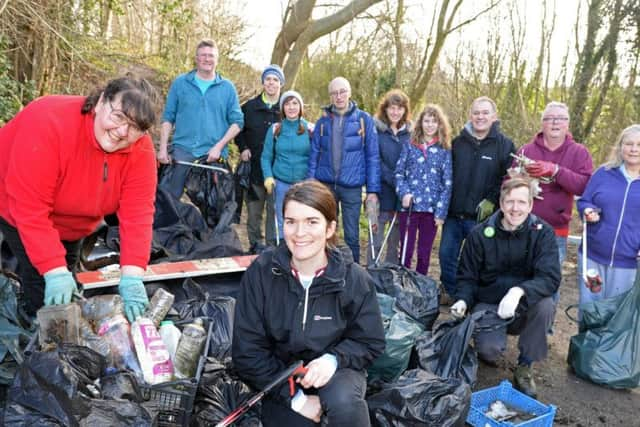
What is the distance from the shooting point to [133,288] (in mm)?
2574

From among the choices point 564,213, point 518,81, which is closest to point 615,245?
point 564,213

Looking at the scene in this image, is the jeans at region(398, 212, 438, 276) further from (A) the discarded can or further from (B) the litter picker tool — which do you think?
(B) the litter picker tool

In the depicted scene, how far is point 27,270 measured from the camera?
2.63 meters

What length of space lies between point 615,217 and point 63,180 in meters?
3.24

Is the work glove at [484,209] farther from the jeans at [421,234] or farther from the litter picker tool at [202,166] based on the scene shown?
the litter picker tool at [202,166]

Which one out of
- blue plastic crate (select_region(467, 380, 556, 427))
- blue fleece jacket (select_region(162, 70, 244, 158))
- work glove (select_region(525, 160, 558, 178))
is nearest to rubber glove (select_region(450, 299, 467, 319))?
blue plastic crate (select_region(467, 380, 556, 427))

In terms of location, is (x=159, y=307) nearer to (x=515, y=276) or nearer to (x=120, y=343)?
(x=120, y=343)

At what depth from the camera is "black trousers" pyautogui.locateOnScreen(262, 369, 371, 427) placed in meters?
2.17

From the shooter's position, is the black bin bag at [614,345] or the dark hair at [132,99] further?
the black bin bag at [614,345]

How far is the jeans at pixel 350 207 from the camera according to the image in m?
4.68

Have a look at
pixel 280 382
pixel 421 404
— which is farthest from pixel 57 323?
pixel 421 404

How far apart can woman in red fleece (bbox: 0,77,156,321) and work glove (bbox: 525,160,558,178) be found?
2636 mm

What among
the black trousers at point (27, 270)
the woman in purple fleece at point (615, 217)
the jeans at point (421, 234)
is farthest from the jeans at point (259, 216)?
the woman in purple fleece at point (615, 217)

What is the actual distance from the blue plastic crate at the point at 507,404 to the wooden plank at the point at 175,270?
A: 1.69m
